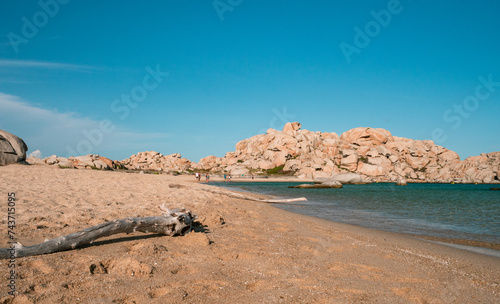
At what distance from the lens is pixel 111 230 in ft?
22.1

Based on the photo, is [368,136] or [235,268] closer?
[235,268]

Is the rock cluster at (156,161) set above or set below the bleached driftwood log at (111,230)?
above

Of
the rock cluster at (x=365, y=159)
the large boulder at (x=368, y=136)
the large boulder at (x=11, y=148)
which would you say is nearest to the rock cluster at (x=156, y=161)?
the rock cluster at (x=365, y=159)

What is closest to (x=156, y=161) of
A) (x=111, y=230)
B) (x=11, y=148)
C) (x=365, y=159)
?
(x=365, y=159)

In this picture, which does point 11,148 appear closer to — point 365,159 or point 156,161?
point 365,159

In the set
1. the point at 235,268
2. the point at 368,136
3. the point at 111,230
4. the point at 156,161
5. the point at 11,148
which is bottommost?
the point at 235,268

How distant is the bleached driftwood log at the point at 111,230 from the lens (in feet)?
17.5

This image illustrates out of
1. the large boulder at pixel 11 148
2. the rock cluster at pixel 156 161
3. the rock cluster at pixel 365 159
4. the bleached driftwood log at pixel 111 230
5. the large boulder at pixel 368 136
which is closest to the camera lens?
the bleached driftwood log at pixel 111 230

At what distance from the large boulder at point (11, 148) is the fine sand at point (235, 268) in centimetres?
2304

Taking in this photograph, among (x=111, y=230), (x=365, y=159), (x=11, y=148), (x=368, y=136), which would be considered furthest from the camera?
(x=368, y=136)

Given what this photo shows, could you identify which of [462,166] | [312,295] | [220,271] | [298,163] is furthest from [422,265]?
[462,166]

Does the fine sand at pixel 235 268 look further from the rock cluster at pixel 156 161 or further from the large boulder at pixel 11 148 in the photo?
the rock cluster at pixel 156 161

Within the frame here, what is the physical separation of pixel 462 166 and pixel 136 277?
526 feet

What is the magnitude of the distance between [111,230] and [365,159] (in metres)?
129
